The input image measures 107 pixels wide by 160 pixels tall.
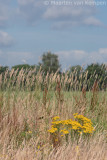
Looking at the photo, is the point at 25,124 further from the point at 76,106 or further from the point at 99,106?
the point at 99,106

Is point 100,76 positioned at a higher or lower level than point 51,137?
higher

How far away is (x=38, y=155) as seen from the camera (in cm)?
303

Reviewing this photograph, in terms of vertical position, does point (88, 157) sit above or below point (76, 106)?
below

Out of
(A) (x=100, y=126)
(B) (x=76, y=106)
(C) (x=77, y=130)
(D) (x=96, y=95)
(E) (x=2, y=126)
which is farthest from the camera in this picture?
(D) (x=96, y=95)

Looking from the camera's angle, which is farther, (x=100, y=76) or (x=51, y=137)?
(x=100, y=76)

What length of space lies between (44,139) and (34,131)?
249 millimetres

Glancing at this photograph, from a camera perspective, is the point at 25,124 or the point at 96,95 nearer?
the point at 25,124

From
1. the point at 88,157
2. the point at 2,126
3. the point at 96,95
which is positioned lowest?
the point at 88,157

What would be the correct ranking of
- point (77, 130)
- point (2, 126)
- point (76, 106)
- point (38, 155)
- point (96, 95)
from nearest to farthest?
point (38, 155), point (77, 130), point (2, 126), point (76, 106), point (96, 95)

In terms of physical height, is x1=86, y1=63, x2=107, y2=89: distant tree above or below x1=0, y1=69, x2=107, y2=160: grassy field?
above

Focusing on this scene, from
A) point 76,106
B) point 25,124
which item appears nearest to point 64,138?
point 25,124

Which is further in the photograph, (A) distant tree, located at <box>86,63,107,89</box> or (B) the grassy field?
(A) distant tree, located at <box>86,63,107,89</box>

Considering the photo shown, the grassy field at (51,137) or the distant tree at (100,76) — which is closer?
the grassy field at (51,137)

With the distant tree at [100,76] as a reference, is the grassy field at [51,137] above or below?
below
